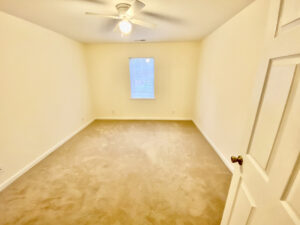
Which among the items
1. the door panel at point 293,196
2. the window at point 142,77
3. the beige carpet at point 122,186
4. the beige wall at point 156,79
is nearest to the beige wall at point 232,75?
the door panel at point 293,196

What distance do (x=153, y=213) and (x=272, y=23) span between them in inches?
71.9

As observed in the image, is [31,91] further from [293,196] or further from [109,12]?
[293,196]

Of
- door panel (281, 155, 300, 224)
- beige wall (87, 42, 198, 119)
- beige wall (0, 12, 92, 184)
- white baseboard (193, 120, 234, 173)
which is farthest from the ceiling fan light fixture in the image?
white baseboard (193, 120, 234, 173)

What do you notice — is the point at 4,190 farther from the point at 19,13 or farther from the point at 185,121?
the point at 185,121

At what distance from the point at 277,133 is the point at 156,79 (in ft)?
11.6

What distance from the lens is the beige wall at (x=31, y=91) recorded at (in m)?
1.88

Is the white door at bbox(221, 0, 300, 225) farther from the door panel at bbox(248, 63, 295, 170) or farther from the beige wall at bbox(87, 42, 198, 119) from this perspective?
the beige wall at bbox(87, 42, 198, 119)

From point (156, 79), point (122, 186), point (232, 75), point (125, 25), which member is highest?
point (125, 25)

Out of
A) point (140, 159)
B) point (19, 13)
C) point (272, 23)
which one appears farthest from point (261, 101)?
point (19, 13)

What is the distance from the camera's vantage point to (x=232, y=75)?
2100 millimetres

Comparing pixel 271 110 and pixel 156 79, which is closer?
pixel 271 110

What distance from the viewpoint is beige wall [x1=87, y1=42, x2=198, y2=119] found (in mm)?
3770

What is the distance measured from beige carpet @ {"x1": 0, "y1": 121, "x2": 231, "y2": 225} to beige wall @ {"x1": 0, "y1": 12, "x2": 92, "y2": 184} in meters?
0.34

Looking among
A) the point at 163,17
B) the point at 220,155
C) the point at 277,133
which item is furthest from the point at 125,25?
the point at 220,155
